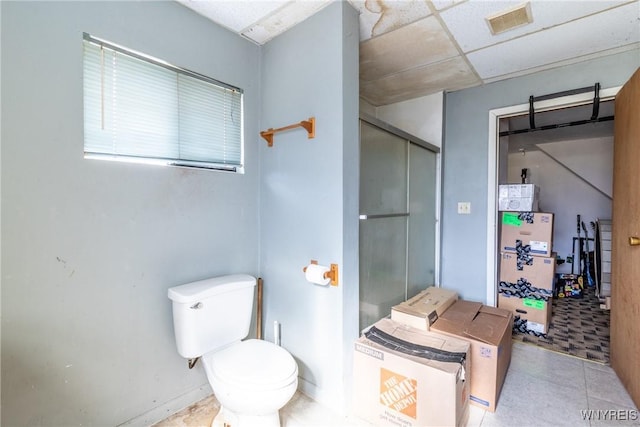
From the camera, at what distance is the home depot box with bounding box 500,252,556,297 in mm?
2551

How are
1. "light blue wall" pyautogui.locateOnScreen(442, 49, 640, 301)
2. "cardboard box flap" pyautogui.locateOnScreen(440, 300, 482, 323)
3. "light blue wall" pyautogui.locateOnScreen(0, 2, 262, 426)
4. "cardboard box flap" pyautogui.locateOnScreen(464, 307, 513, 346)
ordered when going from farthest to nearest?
1. "light blue wall" pyautogui.locateOnScreen(442, 49, 640, 301)
2. "cardboard box flap" pyautogui.locateOnScreen(440, 300, 482, 323)
3. "cardboard box flap" pyautogui.locateOnScreen(464, 307, 513, 346)
4. "light blue wall" pyautogui.locateOnScreen(0, 2, 262, 426)

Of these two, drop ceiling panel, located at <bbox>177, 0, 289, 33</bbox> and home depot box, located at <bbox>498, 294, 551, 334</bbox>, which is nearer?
drop ceiling panel, located at <bbox>177, 0, 289, 33</bbox>

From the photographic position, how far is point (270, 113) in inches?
76.5

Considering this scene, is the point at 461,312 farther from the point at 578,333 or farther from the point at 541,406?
the point at 578,333

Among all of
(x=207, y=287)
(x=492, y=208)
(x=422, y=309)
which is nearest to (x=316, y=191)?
(x=207, y=287)

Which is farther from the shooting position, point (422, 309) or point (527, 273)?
point (527, 273)

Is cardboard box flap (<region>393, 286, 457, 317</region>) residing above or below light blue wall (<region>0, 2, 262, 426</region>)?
below

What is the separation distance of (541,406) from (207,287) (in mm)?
2036

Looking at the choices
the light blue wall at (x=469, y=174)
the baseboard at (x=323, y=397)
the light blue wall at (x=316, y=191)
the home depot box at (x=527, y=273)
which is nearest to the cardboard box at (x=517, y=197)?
the light blue wall at (x=469, y=174)

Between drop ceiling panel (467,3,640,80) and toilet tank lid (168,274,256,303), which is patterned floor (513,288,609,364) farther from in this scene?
toilet tank lid (168,274,256,303)

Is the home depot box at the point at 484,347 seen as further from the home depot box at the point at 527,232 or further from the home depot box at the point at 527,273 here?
the home depot box at the point at 527,232

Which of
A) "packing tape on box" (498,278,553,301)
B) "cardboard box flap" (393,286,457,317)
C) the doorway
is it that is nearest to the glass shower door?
"cardboard box flap" (393,286,457,317)

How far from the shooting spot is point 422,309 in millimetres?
1942

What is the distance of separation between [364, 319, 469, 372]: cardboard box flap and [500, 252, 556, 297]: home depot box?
1385 millimetres
